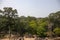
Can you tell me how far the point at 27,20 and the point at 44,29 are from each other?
123 centimetres

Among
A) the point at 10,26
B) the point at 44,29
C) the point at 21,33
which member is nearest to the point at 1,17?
the point at 10,26

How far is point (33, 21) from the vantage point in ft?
30.3

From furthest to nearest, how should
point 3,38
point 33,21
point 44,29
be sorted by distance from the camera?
point 33,21 < point 44,29 < point 3,38

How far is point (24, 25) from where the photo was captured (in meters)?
8.82

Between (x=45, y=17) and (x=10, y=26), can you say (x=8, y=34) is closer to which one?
(x=10, y=26)

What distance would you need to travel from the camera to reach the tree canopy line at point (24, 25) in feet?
28.0

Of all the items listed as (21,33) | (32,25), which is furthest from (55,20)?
(21,33)

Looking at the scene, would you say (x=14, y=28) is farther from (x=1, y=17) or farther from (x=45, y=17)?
(x=45, y=17)

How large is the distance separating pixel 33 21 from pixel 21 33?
915 millimetres

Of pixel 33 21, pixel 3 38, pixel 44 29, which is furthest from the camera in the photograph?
pixel 33 21

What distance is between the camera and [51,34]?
27.2 ft

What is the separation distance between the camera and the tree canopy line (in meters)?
8.55

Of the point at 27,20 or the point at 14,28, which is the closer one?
the point at 14,28

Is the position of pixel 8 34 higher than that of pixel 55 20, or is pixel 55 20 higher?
pixel 55 20
